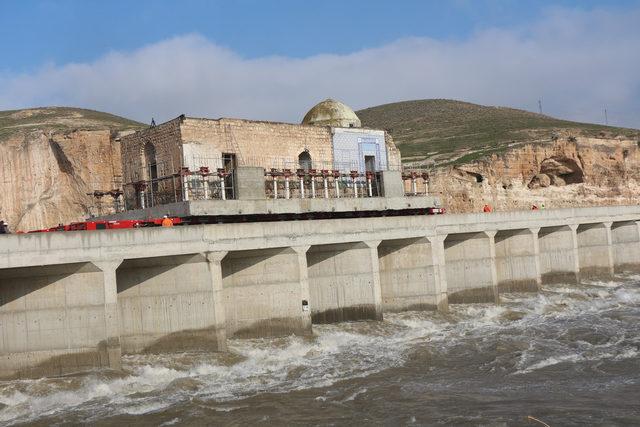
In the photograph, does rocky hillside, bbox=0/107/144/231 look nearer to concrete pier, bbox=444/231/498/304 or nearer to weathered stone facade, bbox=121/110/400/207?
weathered stone facade, bbox=121/110/400/207

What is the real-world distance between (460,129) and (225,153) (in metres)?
57.5

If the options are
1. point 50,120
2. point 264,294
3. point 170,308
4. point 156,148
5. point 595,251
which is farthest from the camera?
point 50,120

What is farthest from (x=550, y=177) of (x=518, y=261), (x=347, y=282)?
(x=347, y=282)

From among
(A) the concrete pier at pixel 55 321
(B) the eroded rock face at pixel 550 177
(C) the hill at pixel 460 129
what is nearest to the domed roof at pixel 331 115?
(B) the eroded rock face at pixel 550 177

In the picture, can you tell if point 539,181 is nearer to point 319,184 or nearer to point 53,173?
point 319,184

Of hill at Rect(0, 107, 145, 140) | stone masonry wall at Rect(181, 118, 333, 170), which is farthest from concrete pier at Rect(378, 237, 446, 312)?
hill at Rect(0, 107, 145, 140)

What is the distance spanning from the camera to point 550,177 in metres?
56.2

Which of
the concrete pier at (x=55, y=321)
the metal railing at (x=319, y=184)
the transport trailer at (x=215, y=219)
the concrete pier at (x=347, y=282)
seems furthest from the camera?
the metal railing at (x=319, y=184)

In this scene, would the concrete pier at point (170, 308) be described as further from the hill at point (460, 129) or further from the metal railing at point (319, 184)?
the hill at point (460, 129)

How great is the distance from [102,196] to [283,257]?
1505 cm

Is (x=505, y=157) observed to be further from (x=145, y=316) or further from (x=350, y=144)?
(x=145, y=316)

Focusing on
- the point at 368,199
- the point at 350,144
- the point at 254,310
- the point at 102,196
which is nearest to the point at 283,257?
the point at 254,310

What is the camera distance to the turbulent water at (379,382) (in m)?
15.8

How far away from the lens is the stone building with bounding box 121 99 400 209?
1149 inches
